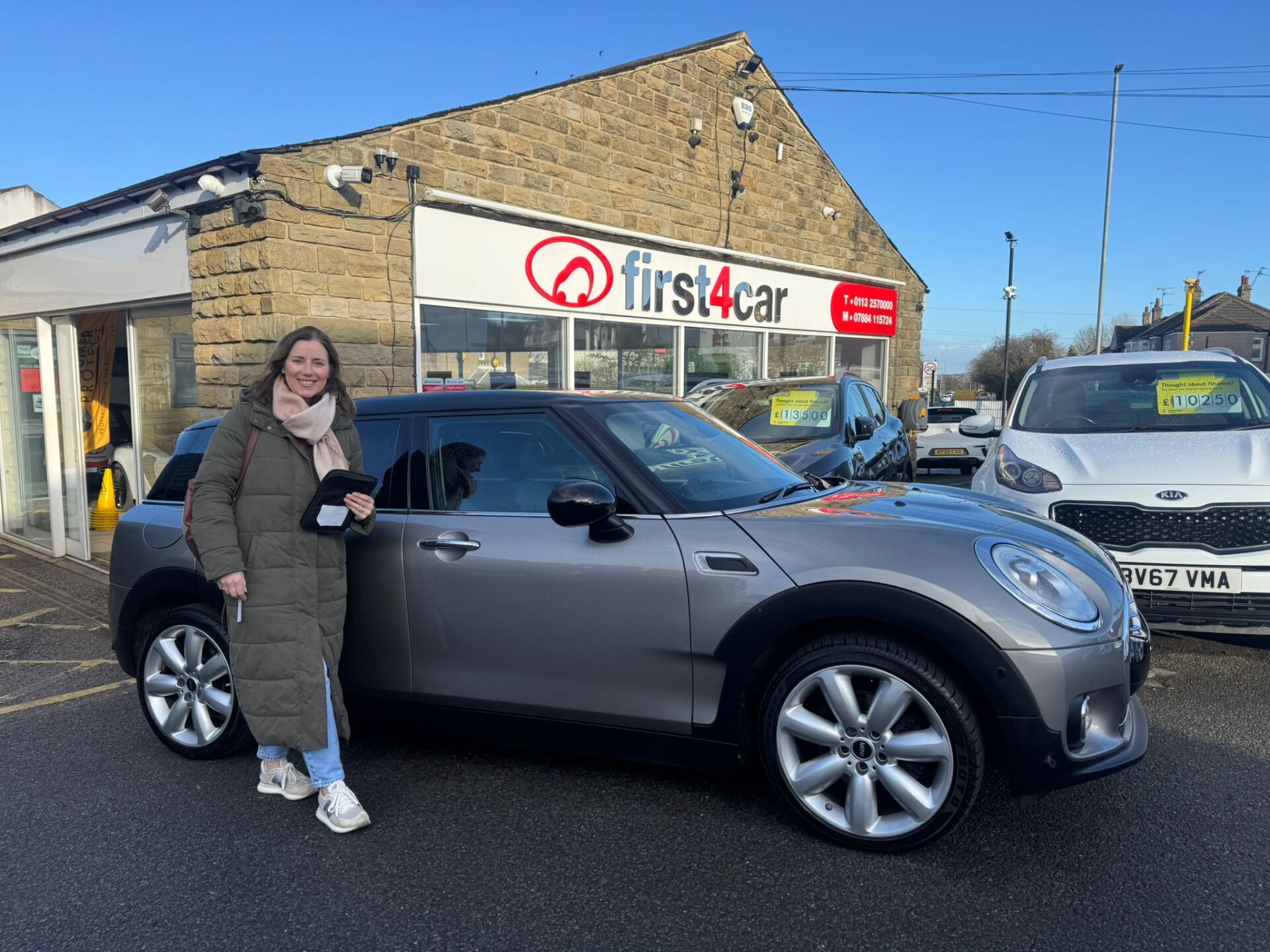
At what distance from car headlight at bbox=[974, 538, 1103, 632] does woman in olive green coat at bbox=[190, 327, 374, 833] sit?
2.13m

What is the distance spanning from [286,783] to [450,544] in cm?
114

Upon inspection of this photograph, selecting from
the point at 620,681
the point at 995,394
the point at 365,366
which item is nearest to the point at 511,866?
the point at 620,681

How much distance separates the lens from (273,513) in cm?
309

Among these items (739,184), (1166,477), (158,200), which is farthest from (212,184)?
(739,184)

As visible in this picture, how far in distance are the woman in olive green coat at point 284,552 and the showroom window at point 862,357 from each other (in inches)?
490

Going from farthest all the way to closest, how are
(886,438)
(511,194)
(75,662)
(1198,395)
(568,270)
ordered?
1. (568,270)
2. (511,194)
3. (886,438)
4. (1198,395)
5. (75,662)

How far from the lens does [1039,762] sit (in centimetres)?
267

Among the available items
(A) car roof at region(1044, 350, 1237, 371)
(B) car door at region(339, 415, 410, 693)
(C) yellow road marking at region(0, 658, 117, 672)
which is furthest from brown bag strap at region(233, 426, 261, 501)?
(A) car roof at region(1044, 350, 1237, 371)

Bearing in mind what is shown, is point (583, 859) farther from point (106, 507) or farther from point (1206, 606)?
point (106, 507)

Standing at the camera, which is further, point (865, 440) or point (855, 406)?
point (855, 406)

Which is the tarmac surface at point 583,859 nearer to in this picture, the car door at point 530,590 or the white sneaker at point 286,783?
the white sneaker at point 286,783

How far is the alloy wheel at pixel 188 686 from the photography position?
12.5ft

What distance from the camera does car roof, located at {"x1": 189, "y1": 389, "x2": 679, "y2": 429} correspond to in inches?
137

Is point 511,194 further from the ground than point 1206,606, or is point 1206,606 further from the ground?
point 511,194
